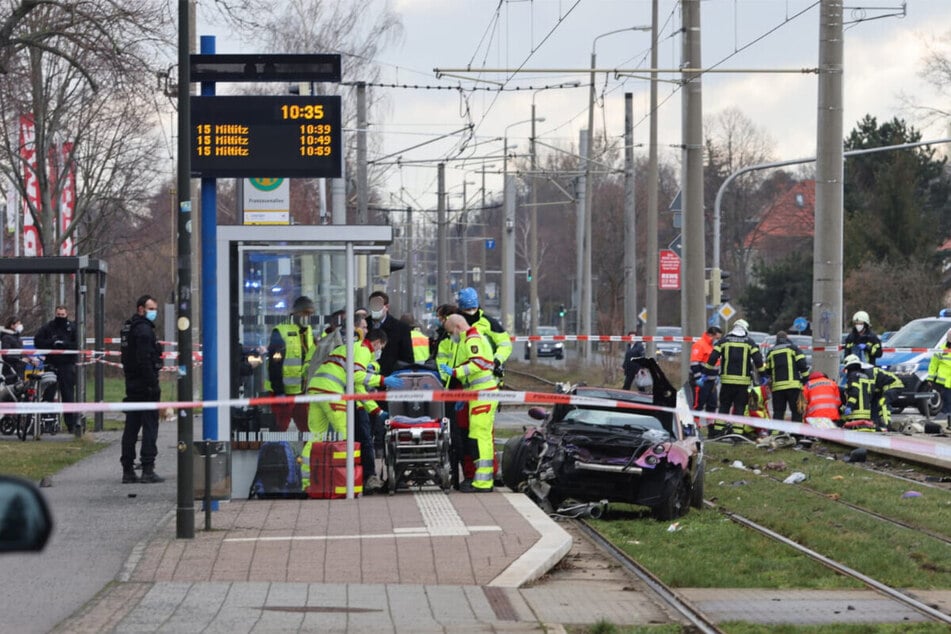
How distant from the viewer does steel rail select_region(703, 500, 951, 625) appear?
993cm

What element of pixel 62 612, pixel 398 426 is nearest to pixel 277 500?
pixel 398 426

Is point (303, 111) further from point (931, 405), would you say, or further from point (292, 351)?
point (931, 405)

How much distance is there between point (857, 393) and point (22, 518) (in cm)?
2059

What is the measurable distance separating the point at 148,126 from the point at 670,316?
50.1m

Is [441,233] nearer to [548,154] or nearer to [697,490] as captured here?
[548,154]

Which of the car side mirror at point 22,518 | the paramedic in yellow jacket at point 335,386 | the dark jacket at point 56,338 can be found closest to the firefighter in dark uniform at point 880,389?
the paramedic in yellow jacket at point 335,386

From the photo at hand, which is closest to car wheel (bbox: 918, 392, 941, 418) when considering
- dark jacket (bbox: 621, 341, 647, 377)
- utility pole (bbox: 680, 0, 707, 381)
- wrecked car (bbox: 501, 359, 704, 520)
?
utility pole (bbox: 680, 0, 707, 381)

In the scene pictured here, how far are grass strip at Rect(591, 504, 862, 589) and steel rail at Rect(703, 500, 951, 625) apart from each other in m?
0.08

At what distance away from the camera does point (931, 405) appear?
2922 cm

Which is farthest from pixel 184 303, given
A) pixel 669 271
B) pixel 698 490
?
pixel 669 271

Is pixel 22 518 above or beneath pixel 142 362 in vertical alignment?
above

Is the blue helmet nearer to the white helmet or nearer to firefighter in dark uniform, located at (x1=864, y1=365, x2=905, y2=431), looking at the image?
the white helmet

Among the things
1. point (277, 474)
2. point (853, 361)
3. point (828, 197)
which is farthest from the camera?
point (853, 361)

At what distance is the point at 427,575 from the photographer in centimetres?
1060
